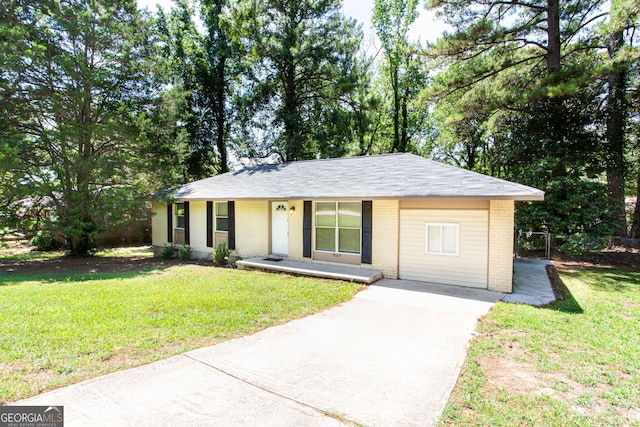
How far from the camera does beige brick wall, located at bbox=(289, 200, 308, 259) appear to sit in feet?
36.6

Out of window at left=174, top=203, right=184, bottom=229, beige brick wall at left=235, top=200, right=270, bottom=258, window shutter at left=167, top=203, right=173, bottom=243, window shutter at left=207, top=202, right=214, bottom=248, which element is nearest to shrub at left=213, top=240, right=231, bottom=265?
beige brick wall at left=235, top=200, right=270, bottom=258

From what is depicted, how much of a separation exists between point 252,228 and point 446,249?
23.4ft

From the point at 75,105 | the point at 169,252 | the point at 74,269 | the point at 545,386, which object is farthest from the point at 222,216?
the point at 545,386

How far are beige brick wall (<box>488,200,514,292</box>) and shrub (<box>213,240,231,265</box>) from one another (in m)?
8.89

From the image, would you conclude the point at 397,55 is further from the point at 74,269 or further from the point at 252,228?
the point at 74,269

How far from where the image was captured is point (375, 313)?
616 centimetres

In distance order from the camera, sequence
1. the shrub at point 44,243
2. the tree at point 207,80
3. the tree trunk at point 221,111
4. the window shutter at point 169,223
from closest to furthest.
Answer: the window shutter at point 169,223 → the shrub at point 44,243 → the tree at point 207,80 → the tree trunk at point 221,111

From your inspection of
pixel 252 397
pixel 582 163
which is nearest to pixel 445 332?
pixel 252 397

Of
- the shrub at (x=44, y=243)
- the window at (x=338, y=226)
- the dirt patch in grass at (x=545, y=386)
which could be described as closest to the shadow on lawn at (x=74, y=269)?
the shrub at (x=44, y=243)

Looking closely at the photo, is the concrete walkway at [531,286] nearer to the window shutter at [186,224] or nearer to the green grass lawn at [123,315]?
the green grass lawn at [123,315]

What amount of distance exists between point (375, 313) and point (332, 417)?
3.38 metres

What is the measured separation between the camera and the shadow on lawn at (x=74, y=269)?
386 inches

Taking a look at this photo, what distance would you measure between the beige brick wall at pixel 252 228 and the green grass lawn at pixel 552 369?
8070mm

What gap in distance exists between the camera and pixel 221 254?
12.2m
